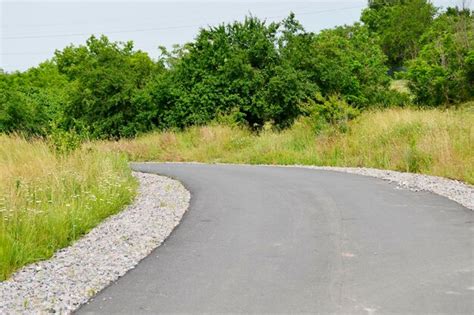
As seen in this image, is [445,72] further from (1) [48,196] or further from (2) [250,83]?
(1) [48,196]

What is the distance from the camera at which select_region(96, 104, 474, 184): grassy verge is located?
16.8 m

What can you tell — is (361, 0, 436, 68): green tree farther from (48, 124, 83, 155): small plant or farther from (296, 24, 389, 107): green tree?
(48, 124, 83, 155): small plant

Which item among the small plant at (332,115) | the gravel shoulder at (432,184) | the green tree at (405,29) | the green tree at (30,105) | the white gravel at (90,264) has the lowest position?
the gravel shoulder at (432,184)

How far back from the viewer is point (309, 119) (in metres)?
25.1

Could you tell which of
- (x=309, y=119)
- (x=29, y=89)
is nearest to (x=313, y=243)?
(x=309, y=119)

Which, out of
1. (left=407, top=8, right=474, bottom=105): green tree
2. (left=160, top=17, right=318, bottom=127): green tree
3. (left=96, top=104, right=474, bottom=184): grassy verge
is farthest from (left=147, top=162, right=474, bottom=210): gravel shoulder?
(left=407, top=8, right=474, bottom=105): green tree

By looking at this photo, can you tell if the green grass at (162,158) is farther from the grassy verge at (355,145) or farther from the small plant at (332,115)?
the small plant at (332,115)

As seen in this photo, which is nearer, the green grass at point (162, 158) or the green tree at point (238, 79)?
the green grass at point (162, 158)

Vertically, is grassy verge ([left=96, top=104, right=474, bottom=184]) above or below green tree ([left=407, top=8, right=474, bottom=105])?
below

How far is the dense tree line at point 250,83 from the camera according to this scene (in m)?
32.0

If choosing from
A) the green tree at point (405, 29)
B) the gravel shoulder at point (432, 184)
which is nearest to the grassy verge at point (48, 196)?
the gravel shoulder at point (432, 184)

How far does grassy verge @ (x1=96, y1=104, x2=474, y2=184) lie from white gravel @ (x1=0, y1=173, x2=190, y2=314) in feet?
27.9

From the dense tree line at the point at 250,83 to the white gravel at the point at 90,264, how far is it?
15496 mm

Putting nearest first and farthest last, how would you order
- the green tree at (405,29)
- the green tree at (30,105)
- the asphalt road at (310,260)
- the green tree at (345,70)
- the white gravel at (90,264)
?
the asphalt road at (310,260)
the white gravel at (90,264)
the green tree at (345,70)
the green tree at (30,105)
the green tree at (405,29)
